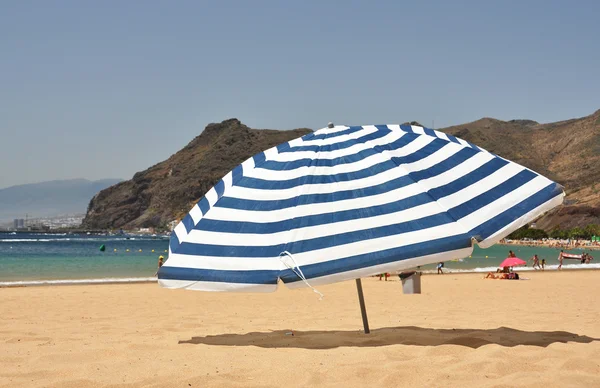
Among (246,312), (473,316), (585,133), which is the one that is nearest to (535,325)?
(473,316)

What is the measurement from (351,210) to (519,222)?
1.44 m

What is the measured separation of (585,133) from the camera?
17800cm

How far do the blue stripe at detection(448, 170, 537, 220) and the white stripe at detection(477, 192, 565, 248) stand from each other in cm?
33

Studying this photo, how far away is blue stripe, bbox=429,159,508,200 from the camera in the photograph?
546cm

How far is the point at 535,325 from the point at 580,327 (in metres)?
0.53

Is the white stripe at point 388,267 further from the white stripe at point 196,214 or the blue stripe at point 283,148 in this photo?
the blue stripe at point 283,148

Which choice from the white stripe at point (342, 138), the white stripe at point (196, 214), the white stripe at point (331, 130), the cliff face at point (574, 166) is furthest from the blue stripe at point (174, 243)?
the cliff face at point (574, 166)

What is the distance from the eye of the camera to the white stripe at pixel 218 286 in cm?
520

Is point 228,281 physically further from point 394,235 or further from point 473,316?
point 473,316

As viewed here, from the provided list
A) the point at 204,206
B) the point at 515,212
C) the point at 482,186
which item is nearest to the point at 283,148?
the point at 204,206

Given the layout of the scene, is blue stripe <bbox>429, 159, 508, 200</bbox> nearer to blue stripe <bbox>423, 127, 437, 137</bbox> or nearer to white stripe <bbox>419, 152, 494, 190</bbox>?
white stripe <bbox>419, 152, 494, 190</bbox>

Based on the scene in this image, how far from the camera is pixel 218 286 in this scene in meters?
5.40

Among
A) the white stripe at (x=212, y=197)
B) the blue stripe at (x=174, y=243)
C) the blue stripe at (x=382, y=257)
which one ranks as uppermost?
the white stripe at (x=212, y=197)

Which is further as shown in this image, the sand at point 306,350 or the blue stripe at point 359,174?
the blue stripe at point 359,174
